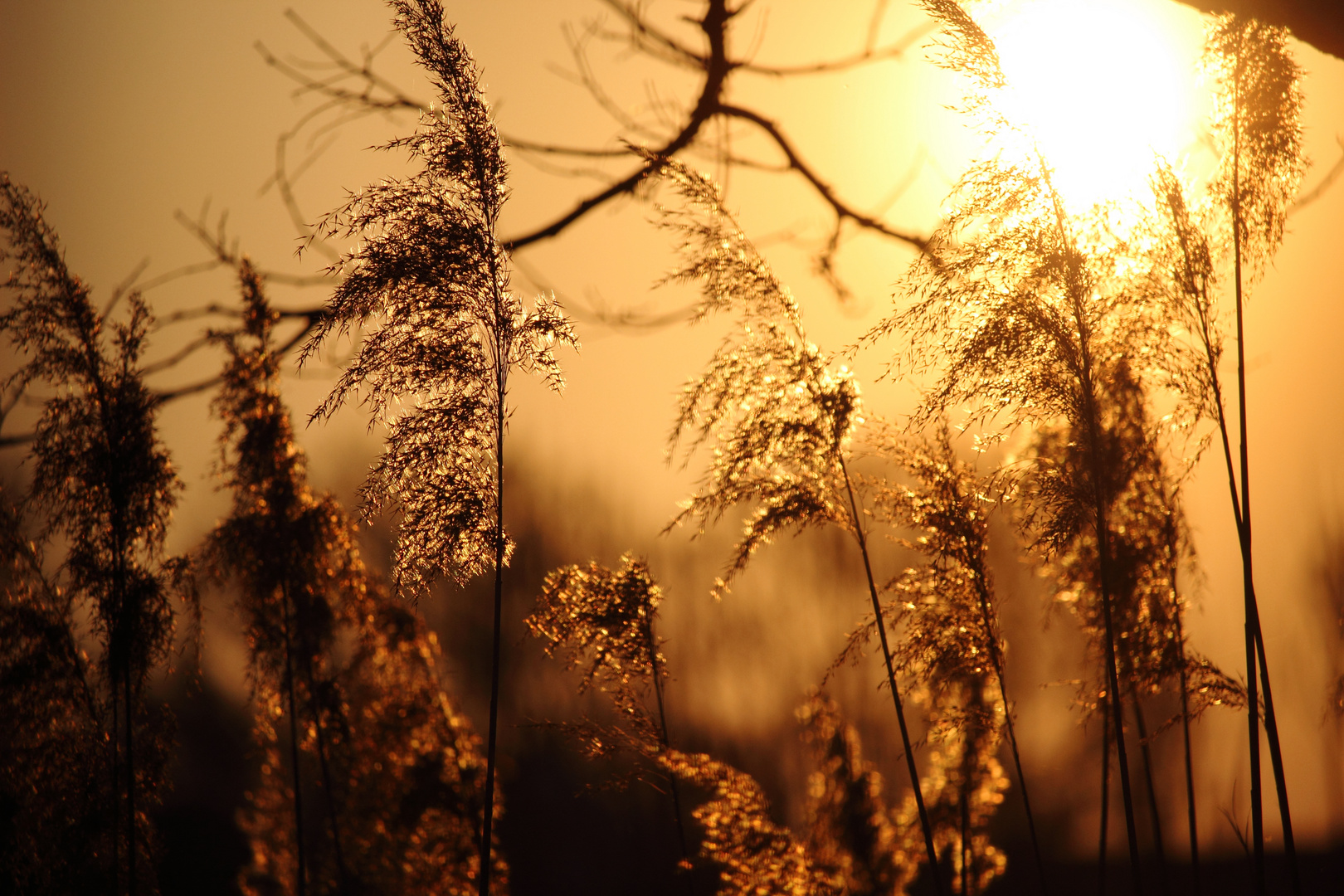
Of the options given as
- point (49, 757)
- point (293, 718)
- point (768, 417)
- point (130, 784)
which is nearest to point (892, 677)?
point (768, 417)

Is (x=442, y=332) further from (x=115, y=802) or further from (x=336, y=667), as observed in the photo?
(x=336, y=667)

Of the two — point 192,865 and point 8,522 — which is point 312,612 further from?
point 192,865

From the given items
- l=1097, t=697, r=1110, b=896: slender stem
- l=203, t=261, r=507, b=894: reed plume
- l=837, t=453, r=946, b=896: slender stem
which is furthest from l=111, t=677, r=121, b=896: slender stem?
l=1097, t=697, r=1110, b=896: slender stem

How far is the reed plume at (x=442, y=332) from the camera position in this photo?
3.66 meters

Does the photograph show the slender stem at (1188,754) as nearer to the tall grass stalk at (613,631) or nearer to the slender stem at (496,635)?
the tall grass stalk at (613,631)

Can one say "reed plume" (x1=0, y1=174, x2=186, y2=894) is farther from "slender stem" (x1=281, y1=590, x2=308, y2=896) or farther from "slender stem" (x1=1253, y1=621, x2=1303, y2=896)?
"slender stem" (x1=1253, y1=621, x2=1303, y2=896)

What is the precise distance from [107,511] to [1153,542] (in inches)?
239

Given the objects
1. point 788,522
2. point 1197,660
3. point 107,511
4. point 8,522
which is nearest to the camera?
point 1197,660

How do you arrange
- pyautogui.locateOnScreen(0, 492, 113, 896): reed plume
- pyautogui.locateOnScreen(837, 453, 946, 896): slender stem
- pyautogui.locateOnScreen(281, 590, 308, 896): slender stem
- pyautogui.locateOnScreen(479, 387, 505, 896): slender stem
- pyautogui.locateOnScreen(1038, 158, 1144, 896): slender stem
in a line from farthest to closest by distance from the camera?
1. pyautogui.locateOnScreen(281, 590, 308, 896): slender stem
2. pyautogui.locateOnScreen(0, 492, 113, 896): reed plume
3. pyautogui.locateOnScreen(837, 453, 946, 896): slender stem
4. pyautogui.locateOnScreen(1038, 158, 1144, 896): slender stem
5. pyautogui.locateOnScreen(479, 387, 505, 896): slender stem

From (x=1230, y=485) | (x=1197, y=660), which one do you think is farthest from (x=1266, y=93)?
(x=1197, y=660)

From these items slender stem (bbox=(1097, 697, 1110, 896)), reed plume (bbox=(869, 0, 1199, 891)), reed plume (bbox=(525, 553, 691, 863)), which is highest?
reed plume (bbox=(869, 0, 1199, 891))

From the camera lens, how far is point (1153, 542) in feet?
18.1

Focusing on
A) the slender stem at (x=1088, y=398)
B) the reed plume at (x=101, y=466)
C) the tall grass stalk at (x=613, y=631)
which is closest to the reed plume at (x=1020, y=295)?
the slender stem at (x=1088, y=398)

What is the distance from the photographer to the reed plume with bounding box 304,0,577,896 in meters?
3.66
